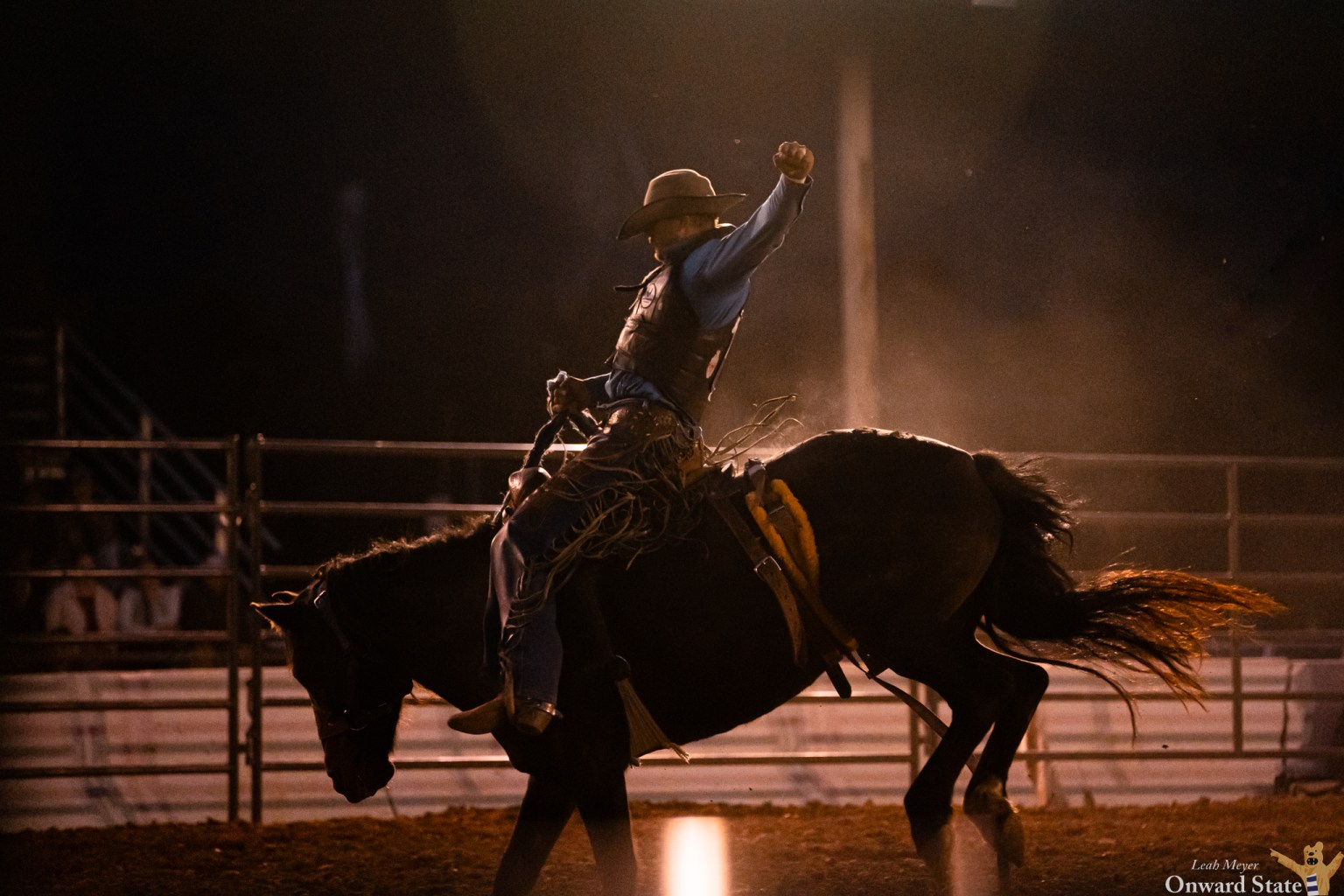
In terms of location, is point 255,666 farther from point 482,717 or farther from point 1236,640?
point 1236,640

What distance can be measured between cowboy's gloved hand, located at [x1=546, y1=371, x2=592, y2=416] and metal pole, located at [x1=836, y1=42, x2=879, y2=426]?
3.01 metres

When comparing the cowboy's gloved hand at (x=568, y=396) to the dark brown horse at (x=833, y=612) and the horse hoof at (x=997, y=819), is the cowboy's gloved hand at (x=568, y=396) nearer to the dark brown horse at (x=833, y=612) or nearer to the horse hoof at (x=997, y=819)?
the dark brown horse at (x=833, y=612)

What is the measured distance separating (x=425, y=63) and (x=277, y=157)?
3.04 m

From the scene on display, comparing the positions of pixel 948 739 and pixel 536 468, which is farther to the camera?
pixel 536 468

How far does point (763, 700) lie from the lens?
355 cm

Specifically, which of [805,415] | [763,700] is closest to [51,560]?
[805,415]

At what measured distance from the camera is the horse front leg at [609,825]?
338 centimetres

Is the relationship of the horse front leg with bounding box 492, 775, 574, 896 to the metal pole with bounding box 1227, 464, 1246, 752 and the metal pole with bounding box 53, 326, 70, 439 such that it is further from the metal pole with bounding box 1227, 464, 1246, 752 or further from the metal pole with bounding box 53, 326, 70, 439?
the metal pole with bounding box 53, 326, 70, 439

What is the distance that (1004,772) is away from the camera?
A: 11.5 feet

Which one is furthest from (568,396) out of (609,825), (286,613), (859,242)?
(859,242)

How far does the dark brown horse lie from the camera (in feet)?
11.2

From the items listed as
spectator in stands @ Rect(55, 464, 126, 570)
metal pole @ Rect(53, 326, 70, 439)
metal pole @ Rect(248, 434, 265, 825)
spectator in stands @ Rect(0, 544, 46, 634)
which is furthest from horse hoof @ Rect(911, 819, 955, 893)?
metal pole @ Rect(53, 326, 70, 439)

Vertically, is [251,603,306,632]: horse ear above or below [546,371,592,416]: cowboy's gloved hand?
below

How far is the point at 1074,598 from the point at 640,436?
4.09 feet
